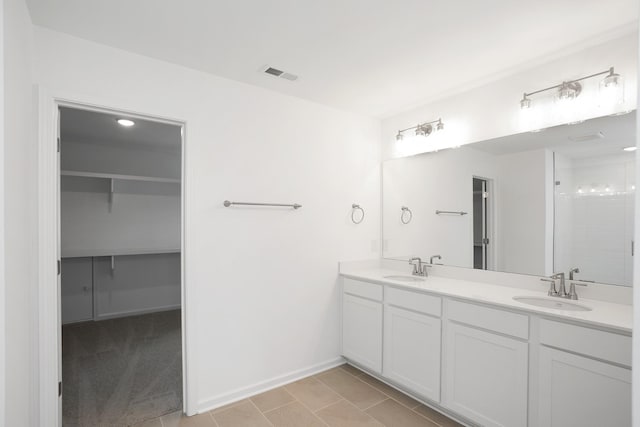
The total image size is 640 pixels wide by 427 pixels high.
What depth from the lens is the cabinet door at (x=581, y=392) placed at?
58.6 inches

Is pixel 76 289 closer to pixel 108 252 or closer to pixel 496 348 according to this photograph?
pixel 108 252

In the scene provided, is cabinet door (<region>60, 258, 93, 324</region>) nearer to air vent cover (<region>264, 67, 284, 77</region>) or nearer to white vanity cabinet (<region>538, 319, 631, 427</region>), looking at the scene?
air vent cover (<region>264, 67, 284, 77</region>)

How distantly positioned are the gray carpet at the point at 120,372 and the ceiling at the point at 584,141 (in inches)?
122

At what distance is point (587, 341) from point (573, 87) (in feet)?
4.96

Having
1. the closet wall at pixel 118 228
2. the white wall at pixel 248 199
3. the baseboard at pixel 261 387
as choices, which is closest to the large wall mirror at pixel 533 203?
the white wall at pixel 248 199

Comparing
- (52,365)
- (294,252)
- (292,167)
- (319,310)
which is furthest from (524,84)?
(52,365)

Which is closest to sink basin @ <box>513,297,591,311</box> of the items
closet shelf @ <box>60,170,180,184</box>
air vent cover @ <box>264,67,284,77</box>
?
air vent cover @ <box>264,67,284,77</box>

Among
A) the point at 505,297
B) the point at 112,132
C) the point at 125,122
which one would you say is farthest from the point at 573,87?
the point at 112,132

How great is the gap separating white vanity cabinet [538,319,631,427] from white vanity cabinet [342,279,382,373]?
1173mm

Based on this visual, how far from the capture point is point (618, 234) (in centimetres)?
196

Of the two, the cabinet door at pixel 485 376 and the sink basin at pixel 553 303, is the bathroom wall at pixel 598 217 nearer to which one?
the sink basin at pixel 553 303

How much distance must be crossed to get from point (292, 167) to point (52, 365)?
2.04 metres

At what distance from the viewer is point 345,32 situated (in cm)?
190

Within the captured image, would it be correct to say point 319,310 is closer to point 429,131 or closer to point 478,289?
point 478,289
